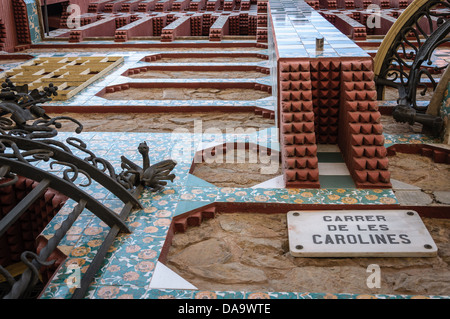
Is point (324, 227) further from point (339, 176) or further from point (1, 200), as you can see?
point (1, 200)

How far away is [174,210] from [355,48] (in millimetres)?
2603

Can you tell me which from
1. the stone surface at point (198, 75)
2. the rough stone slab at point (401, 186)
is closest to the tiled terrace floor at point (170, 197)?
the rough stone slab at point (401, 186)

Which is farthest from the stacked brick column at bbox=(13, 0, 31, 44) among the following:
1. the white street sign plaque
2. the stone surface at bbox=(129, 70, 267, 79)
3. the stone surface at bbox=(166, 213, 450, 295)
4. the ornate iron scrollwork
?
the white street sign plaque

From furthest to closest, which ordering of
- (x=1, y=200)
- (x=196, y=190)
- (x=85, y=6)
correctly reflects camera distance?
(x=85, y=6) → (x=1, y=200) → (x=196, y=190)

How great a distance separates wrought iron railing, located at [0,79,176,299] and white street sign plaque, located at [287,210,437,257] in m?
1.28

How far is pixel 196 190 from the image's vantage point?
13.3 ft

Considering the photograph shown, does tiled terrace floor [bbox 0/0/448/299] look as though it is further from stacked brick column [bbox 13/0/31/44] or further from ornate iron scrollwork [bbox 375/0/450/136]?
stacked brick column [bbox 13/0/31/44]

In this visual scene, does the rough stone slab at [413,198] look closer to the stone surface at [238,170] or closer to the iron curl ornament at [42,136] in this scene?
the stone surface at [238,170]

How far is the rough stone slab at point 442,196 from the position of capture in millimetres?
3859

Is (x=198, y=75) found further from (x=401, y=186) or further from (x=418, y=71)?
(x=401, y=186)

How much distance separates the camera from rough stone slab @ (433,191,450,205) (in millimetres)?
3859

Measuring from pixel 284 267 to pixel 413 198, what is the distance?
1.42 metres
